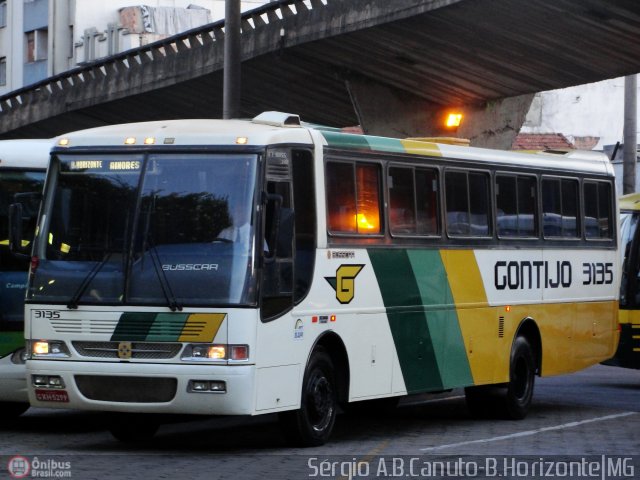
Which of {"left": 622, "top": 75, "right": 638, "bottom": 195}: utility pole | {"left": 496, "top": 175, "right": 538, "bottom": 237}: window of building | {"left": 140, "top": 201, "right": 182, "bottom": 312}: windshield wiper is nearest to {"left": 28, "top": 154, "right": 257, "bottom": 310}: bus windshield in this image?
{"left": 140, "top": 201, "right": 182, "bottom": 312}: windshield wiper

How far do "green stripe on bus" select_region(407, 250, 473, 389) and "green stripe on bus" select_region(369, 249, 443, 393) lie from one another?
0.10 meters

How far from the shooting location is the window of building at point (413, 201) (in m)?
15.2

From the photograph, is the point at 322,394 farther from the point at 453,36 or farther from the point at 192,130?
the point at 453,36

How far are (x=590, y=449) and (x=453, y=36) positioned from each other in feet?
69.0

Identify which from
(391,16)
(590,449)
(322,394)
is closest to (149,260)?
(322,394)

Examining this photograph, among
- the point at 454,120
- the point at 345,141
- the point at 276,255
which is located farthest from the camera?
the point at 454,120

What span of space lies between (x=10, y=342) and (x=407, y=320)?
3899 mm

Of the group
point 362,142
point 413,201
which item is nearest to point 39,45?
point 413,201

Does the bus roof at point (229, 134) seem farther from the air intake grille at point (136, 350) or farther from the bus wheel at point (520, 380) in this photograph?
the bus wheel at point (520, 380)

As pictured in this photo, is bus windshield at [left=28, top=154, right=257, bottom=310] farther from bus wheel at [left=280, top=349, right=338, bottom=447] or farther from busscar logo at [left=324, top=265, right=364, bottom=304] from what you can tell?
busscar logo at [left=324, top=265, right=364, bottom=304]

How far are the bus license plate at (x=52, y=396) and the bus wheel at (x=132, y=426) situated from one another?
1.05m

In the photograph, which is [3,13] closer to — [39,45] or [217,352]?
[39,45]

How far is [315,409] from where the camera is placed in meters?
13.8

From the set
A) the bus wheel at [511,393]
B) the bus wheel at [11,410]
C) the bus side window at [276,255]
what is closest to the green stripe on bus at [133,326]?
the bus side window at [276,255]
